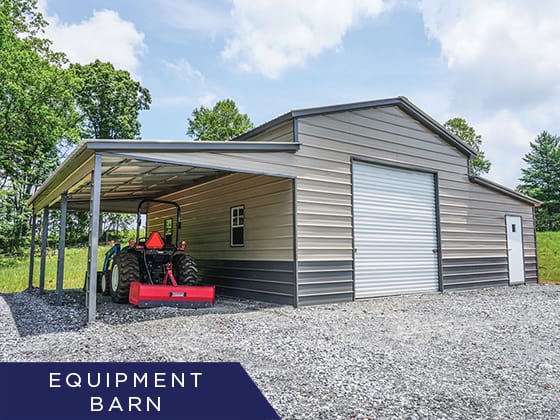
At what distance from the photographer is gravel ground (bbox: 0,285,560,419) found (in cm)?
301

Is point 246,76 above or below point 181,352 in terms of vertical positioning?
above

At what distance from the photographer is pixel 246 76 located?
13820 millimetres

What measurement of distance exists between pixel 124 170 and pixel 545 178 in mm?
35662

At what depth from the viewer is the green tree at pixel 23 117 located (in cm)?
1686

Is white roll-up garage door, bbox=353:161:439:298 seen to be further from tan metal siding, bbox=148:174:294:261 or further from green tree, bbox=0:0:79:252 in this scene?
green tree, bbox=0:0:79:252

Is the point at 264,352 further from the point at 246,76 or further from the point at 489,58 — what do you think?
the point at 246,76

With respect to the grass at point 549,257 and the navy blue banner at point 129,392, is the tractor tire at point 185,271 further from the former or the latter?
the grass at point 549,257

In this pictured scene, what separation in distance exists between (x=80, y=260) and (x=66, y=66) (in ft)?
39.5

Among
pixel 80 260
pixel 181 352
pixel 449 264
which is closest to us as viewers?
pixel 181 352

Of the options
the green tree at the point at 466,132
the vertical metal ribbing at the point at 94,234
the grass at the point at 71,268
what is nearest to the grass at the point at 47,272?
the grass at the point at 71,268

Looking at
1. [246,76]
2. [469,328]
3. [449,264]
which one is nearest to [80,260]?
[246,76]

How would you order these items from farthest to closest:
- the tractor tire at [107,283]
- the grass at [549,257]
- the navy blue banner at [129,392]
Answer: the grass at [549,257]
the tractor tire at [107,283]
the navy blue banner at [129,392]

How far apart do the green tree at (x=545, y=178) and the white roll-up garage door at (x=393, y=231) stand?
27658 mm

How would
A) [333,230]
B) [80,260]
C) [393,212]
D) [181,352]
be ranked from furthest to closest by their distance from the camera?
[80,260] < [393,212] < [333,230] < [181,352]
